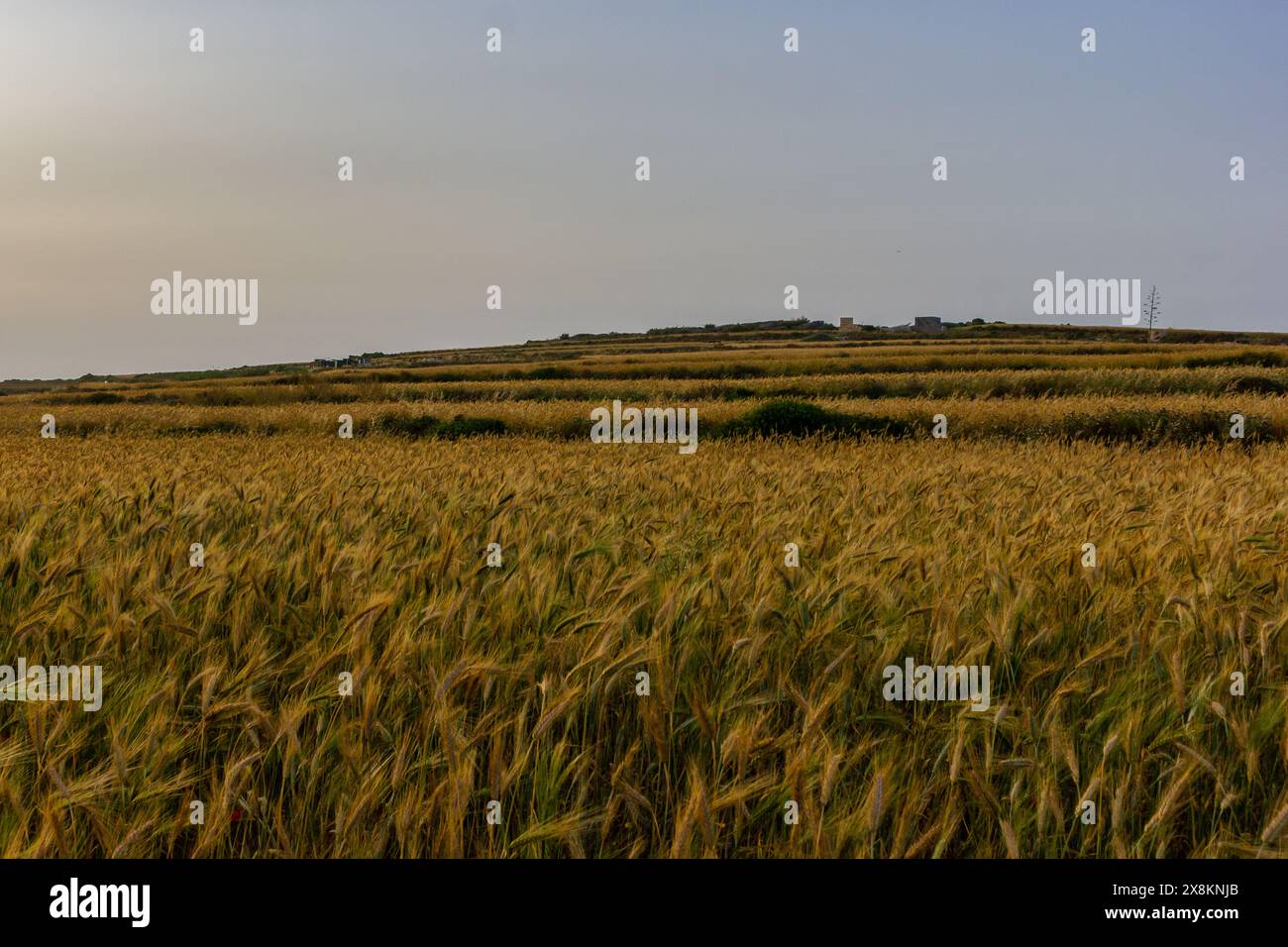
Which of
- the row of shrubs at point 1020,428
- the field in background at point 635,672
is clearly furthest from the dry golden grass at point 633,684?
the row of shrubs at point 1020,428

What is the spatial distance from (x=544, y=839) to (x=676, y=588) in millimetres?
1333

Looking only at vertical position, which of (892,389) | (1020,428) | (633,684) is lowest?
(633,684)

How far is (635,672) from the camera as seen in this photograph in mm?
2734

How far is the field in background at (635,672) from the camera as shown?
209 centimetres

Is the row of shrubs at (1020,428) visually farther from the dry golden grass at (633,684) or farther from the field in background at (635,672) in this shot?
the dry golden grass at (633,684)

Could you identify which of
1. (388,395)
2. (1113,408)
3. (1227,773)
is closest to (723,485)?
(1227,773)

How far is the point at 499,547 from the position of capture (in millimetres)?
4133

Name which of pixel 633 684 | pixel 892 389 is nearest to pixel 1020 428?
pixel 892 389

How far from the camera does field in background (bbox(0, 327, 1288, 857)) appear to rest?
2.09 meters

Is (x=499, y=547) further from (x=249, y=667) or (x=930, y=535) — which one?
(x=930, y=535)

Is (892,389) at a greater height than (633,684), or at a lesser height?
greater

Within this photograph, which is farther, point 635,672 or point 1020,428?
point 1020,428

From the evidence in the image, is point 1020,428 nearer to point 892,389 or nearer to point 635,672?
point 892,389

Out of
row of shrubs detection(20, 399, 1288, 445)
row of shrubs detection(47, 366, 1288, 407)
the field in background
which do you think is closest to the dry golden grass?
the field in background
